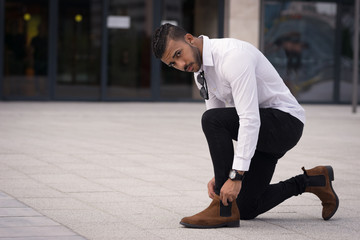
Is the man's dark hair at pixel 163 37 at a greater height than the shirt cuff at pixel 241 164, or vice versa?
the man's dark hair at pixel 163 37

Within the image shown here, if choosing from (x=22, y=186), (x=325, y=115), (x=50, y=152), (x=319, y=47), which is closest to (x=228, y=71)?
(x=22, y=186)

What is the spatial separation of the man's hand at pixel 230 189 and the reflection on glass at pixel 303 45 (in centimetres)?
1443

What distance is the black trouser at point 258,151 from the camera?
439 centimetres

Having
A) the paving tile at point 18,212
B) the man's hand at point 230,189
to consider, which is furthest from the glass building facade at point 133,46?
the man's hand at point 230,189

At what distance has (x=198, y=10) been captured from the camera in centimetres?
1820

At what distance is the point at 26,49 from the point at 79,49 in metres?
1.21

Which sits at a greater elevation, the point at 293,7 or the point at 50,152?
the point at 293,7

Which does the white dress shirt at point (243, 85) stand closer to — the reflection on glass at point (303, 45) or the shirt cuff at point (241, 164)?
the shirt cuff at point (241, 164)

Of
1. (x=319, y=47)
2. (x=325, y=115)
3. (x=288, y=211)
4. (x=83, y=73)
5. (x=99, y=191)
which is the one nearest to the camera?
(x=288, y=211)

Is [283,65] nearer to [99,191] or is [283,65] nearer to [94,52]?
[94,52]

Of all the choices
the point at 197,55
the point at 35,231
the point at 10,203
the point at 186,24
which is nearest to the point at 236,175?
the point at 197,55

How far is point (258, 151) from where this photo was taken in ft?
15.0

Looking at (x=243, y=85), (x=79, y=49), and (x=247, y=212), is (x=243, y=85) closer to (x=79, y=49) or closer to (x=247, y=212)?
(x=247, y=212)

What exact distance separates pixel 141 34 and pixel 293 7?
3.78 m
